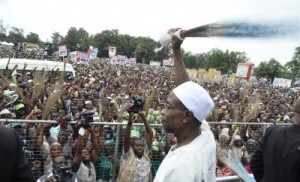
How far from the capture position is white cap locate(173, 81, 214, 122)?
6.95 ft

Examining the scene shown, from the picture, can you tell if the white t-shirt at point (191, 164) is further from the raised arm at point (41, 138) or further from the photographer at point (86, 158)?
the raised arm at point (41, 138)

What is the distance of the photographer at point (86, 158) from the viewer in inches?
190

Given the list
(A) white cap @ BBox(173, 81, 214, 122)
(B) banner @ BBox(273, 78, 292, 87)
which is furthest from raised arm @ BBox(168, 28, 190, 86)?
(B) banner @ BBox(273, 78, 292, 87)

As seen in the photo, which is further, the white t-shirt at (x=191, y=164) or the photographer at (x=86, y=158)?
the photographer at (x=86, y=158)

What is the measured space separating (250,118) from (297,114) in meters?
8.08

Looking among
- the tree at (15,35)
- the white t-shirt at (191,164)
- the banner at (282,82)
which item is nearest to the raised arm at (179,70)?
the white t-shirt at (191,164)

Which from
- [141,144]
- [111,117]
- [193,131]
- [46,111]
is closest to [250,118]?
[111,117]

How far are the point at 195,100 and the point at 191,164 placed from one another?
14.6 inches

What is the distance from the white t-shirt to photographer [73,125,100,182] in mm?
2936

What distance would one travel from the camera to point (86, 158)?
5.09 meters

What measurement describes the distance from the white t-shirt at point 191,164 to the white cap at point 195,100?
0.13 m

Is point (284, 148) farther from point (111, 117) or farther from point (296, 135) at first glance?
point (111, 117)

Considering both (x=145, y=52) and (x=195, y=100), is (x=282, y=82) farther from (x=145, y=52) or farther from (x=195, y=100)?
(x=145, y=52)

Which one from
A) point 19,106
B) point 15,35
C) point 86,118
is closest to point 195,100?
point 86,118
